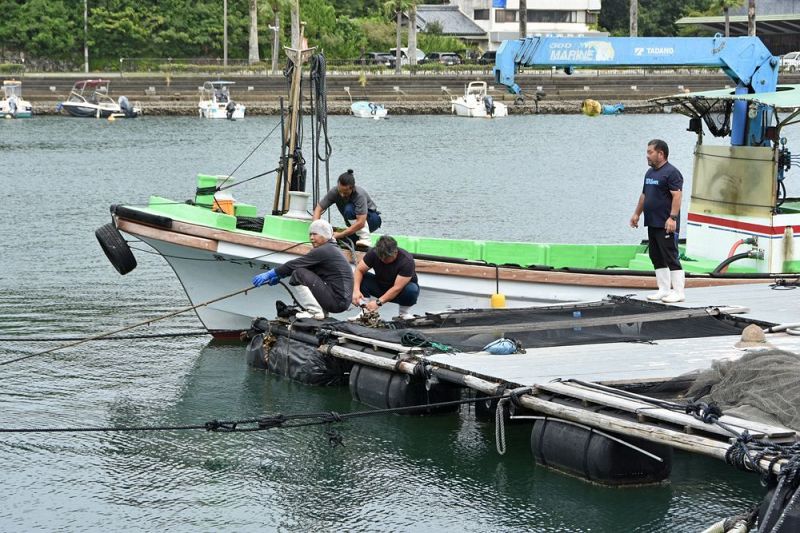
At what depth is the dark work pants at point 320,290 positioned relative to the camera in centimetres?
1419

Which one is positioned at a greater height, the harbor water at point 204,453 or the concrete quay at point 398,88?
the concrete quay at point 398,88

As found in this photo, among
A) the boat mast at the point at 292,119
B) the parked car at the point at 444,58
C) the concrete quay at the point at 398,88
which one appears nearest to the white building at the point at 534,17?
the parked car at the point at 444,58

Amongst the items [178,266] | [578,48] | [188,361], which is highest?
[578,48]

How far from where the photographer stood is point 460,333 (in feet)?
44.6

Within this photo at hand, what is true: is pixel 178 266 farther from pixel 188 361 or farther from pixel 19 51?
pixel 19 51

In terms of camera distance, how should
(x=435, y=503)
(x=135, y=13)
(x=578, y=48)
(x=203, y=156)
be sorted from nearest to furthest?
(x=435, y=503)
(x=578, y=48)
(x=203, y=156)
(x=135, y=13)

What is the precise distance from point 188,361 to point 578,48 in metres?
6.88

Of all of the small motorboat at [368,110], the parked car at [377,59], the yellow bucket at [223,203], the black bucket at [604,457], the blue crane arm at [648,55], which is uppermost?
the parked car at [377,59]

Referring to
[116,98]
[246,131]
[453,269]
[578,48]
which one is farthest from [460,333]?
[116,98]

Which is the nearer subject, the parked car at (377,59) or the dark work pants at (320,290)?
the dark work pants at (320,290)

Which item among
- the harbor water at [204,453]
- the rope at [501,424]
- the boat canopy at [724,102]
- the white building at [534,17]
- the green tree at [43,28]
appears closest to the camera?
the harbor water at [204,453]

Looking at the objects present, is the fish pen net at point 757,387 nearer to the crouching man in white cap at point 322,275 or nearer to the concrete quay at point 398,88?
the crouching man in white cap at point 322,275

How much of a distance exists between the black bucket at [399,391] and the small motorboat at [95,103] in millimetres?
63499

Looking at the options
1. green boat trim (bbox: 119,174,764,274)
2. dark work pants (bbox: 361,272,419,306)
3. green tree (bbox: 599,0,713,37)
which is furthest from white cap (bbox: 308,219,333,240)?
green tree (bbox: 599,0,713,37)
